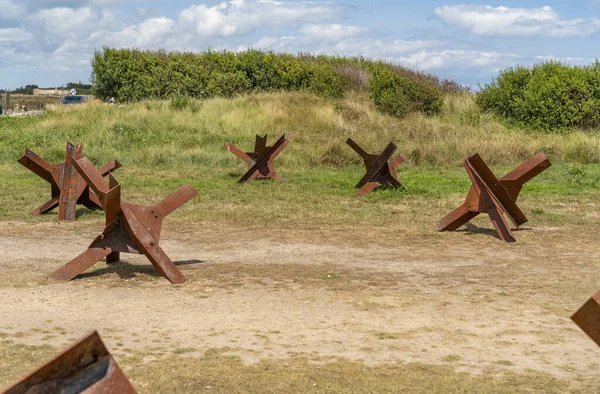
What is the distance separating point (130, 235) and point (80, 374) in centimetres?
579

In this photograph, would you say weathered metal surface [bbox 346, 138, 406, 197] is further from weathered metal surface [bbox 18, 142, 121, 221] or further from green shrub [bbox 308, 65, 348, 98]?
green shrub [bbox 308, 65, 348, 98]

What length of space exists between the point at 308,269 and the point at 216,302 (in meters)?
1.66

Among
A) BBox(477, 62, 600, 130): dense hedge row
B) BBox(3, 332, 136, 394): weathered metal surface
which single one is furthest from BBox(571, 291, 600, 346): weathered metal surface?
BBox(477, 62, 600, 130): dense hedge row

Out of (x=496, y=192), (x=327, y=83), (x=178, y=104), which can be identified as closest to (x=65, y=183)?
(x=496, y=192)

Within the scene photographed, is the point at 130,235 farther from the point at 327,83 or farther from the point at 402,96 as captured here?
the point at 327,83

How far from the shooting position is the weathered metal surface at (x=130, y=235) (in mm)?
8117

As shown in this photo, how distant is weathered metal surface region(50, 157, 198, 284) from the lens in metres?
8.12

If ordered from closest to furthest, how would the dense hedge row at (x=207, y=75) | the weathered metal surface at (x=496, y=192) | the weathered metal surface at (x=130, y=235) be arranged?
the weathered metal surface at (x=130, y=235) < the weathered metal surface at (x=496, y=192) < the dense hedge row at (x=207, y=75)

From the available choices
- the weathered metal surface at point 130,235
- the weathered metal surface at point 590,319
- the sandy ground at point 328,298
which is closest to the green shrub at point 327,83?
the sandy ground at point 328,298

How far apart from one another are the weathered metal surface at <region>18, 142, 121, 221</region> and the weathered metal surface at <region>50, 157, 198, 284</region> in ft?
12.6

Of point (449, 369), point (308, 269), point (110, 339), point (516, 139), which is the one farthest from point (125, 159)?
point (449, 369)

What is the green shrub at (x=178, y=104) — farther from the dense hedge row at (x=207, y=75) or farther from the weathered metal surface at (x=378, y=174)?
the weathered metal surface at (x=378, y=174)

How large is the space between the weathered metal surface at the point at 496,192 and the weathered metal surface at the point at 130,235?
405 centimetres

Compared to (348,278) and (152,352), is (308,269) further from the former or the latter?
(152,352)
